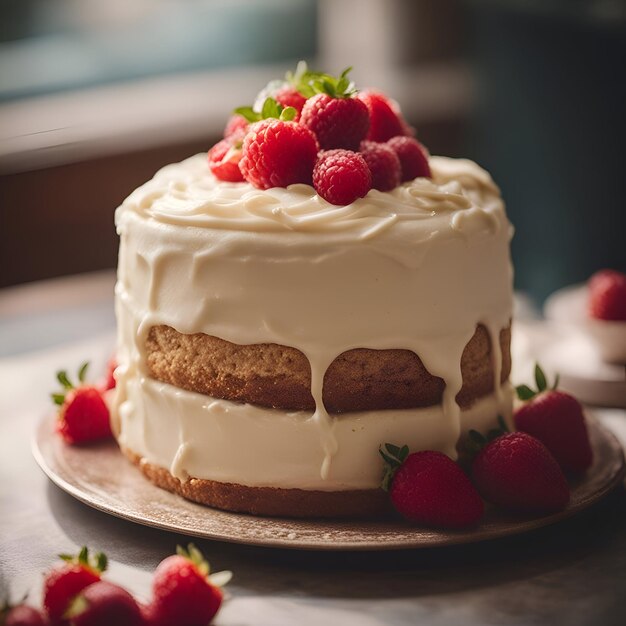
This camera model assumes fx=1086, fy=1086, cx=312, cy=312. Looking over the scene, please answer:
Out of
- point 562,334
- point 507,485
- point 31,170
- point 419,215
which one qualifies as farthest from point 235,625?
point 31,170

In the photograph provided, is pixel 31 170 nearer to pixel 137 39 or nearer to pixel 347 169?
pixel 137 39

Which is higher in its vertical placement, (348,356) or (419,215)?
(419,215)

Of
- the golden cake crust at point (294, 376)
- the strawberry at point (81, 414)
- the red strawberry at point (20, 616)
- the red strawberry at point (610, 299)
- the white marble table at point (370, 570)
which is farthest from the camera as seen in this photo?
the red strawberry at point (610, 299)

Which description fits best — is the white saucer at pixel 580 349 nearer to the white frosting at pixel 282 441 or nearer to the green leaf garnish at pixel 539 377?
the green leaf garnish at pixel 539 377

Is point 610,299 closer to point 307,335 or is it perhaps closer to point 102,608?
point 307,335

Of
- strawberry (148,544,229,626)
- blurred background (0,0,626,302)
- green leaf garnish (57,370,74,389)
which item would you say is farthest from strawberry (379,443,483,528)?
blurred background (0,0,626,302)

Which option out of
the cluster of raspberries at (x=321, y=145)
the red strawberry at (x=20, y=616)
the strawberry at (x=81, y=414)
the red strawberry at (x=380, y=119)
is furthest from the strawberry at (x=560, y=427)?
the red strawberry at (x=20, y=616)

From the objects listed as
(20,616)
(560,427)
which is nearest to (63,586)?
(20,616)
